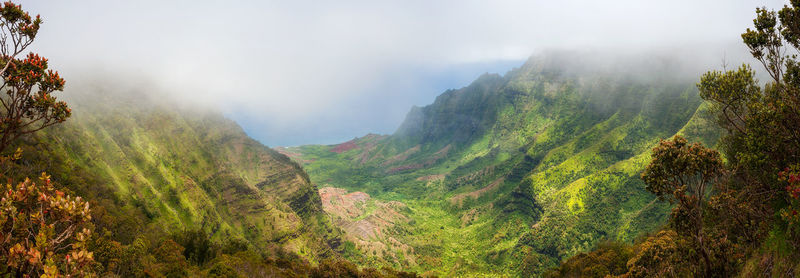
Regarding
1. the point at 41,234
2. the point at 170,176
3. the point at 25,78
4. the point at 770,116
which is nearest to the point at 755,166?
the point at 770,116

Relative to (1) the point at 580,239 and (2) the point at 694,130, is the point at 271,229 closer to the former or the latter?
(1) the point at 580,239

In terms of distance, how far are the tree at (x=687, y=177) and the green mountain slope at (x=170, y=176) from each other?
7447cm

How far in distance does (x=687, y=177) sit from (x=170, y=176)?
130181mm

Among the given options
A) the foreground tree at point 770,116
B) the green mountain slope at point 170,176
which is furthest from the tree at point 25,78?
the green mountain slope at point 170,176

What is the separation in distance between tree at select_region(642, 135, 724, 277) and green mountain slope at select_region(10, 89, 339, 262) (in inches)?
2932

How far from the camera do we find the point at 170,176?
10425cm

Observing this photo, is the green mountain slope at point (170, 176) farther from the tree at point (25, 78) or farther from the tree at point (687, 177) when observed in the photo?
the tree at point (687, 177)

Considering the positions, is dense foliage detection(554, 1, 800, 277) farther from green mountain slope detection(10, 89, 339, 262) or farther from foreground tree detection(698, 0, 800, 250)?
green mountain slope detection(10, 89, 339, 262)

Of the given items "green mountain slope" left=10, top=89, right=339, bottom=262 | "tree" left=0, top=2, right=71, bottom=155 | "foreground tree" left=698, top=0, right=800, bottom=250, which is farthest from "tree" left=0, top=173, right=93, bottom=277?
"green mountain slope" left=10, top=89, right=339, bottom=262

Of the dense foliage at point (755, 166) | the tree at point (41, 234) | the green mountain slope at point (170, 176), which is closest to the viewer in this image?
the tree at point (41, 234)

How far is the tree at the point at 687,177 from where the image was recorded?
1675 centimetres

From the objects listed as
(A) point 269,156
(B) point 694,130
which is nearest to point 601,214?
(B) point 694,130

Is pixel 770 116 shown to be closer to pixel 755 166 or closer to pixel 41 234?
pixel 755 166

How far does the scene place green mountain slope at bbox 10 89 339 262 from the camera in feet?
234
